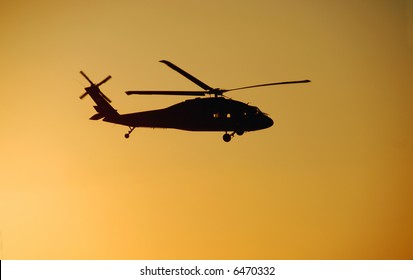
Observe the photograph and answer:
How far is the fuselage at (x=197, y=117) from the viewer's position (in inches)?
115

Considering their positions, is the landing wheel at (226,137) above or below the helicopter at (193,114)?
below

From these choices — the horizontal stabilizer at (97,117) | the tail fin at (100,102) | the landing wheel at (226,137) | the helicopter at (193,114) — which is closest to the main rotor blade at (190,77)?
the helicopter at (193,114)

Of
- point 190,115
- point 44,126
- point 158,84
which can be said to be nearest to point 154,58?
point 158,84

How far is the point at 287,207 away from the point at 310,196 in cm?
15

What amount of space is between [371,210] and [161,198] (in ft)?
4.14

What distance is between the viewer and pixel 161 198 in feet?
9.60

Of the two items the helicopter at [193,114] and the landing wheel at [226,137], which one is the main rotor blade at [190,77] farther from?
the landing wheel at [226,137]

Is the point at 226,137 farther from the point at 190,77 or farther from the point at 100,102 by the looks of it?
the point at 100,102

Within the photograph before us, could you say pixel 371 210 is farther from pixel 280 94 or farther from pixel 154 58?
pixel 154 58

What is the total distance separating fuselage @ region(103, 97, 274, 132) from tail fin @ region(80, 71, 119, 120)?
0.10ft

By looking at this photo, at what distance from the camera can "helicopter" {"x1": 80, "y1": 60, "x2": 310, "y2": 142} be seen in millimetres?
2920

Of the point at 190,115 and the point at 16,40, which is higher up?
the point at 16,40

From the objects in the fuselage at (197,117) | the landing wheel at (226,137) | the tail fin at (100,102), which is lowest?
the landing wheel at (226,137)
